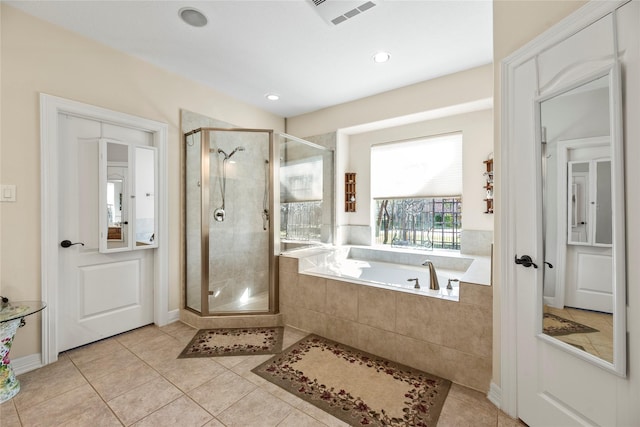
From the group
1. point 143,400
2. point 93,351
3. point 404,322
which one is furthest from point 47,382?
point 404,322

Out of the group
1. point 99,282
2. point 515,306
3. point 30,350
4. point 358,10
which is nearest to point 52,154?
point 99,282

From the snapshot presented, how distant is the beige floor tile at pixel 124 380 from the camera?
175cm

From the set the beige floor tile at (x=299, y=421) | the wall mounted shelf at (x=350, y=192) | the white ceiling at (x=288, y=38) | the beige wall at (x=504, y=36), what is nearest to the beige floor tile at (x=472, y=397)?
the beige wall at (x=504, y=36)

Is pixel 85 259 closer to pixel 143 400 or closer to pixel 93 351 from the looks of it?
pixel 93 351

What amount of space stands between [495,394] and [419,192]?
2256mm

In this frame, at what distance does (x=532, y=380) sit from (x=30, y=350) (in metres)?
3.35

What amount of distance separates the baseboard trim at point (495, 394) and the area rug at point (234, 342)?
4.97 ft

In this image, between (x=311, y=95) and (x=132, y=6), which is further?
(x=311, y=95)

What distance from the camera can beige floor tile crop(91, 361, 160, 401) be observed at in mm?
1752

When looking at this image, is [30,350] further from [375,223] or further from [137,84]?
[375,223]

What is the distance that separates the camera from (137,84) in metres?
2.58

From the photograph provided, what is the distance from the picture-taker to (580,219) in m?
1.24

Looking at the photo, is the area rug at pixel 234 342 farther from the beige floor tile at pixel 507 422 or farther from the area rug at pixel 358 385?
the beige floor tile at pixel 507 422

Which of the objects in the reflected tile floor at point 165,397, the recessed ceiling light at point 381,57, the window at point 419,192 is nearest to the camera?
the reflected tile floor at point 165,397
